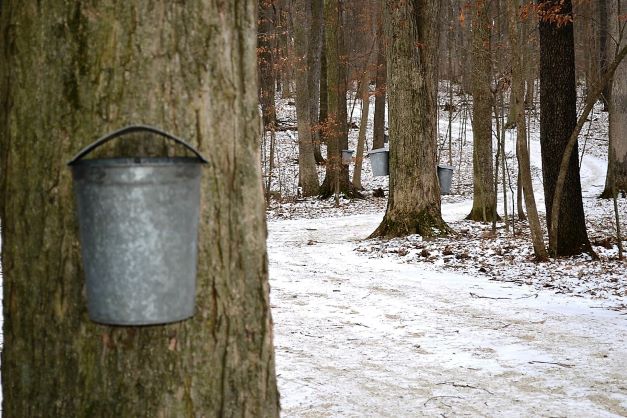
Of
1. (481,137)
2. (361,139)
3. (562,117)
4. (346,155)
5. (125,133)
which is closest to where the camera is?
Answer: (125,133)

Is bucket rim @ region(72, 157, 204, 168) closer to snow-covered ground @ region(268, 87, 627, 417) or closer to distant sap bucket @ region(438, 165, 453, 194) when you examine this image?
snow-covered ground @ region(268, 87, 627, 417)

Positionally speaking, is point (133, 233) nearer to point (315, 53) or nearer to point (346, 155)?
point (346, 155)

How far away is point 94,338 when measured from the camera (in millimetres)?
1794

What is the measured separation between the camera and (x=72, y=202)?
1816 mm

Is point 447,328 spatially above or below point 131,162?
below

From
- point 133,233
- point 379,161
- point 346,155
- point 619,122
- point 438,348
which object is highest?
point 619,122

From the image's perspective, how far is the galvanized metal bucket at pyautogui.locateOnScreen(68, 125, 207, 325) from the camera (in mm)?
1652

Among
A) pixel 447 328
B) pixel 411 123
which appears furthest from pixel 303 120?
pixel 447 328

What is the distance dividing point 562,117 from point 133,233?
23.1 feet

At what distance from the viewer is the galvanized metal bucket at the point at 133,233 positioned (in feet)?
5.42

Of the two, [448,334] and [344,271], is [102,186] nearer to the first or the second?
[448,334]

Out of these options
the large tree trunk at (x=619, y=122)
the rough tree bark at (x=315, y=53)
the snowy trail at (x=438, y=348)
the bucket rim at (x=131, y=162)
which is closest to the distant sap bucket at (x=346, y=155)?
the rough tree bark at (x=315, y=53)

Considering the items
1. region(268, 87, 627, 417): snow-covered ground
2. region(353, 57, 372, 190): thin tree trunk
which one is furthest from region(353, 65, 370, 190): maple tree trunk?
region(268, 87, 627, 417): snow-covered ground

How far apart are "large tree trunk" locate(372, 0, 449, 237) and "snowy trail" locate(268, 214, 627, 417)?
249 centimetres
